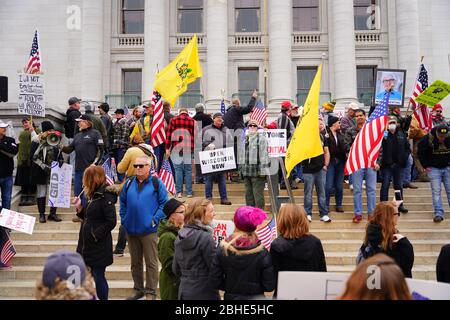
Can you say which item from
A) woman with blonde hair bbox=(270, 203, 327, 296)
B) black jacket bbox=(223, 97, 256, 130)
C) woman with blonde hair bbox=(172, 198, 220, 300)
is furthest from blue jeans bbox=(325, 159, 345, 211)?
woman with blonde hair bbox=(172, 198, 220, 300)

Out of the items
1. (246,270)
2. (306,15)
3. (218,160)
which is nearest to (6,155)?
(218,160)

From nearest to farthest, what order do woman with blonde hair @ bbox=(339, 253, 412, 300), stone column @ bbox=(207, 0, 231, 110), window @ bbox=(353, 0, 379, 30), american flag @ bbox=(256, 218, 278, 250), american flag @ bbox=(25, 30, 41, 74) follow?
1. woman with blonde hair @ bbox=(339, 253, 412, 300)
2. american flag @ bbox=(256, 218, 278, 250)
3. american flag @ bbox=(25, 30, 41, 74)
4. stone column @ bbox=(207, 0, 231, 110)
5. window @ bbox=(353, 0, 379, 30)

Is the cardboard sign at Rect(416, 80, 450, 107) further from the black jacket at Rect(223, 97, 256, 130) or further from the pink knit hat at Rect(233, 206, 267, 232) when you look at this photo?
the pink knit hat at Rect(233, 206, 267, 232)

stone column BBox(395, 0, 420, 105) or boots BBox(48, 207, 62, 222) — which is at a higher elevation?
stone column BBox(395, 0, 420, 105)

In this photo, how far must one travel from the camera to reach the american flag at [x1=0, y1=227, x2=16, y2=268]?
7504 millimetres

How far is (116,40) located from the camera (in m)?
27.5

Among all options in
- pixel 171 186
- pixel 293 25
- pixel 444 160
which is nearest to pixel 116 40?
pixel 293 25

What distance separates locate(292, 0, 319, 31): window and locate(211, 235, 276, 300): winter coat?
25.2 meters

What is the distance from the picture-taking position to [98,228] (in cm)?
561

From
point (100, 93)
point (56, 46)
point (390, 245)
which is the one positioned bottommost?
point (390, 245)

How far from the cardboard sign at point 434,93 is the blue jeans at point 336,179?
362cm

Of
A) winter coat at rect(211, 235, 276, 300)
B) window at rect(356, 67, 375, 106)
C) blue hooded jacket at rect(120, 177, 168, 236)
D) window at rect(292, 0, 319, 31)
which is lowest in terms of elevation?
winter coat at rect(211, 235, 276, 300)

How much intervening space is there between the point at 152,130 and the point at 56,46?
19.5 metres
